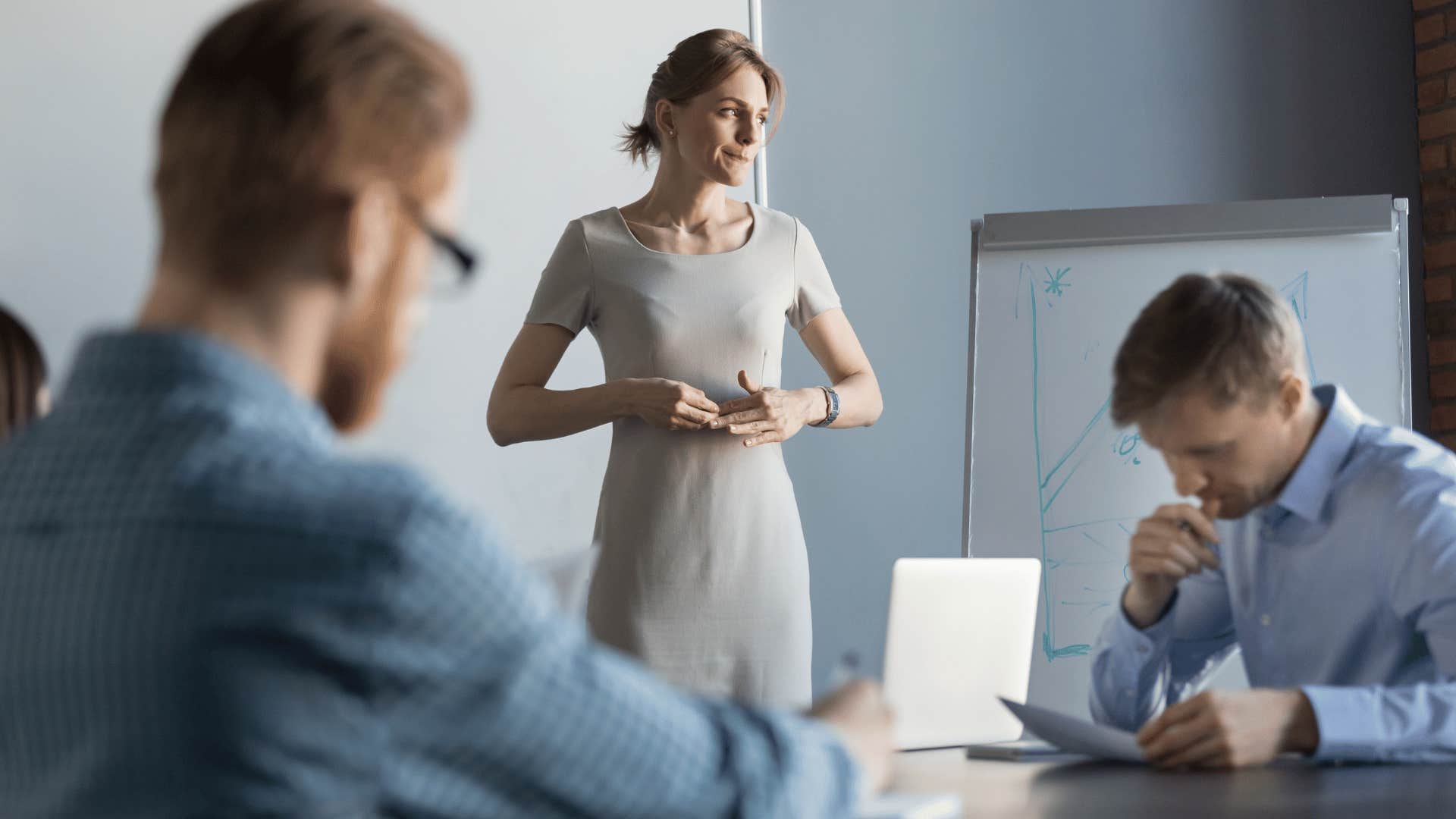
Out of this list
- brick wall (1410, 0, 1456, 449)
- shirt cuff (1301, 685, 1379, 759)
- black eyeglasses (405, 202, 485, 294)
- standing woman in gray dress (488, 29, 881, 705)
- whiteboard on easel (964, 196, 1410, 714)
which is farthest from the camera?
brick wall (1410, 0, 1456, 449)

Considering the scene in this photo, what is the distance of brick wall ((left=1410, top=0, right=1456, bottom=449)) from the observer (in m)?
3.57

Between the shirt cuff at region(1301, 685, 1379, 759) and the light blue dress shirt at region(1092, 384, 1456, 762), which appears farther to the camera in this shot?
the light blue dress shirt at region(1092, 384, 1456, 762)

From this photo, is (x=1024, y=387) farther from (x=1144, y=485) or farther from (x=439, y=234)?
(x=439, y=234)

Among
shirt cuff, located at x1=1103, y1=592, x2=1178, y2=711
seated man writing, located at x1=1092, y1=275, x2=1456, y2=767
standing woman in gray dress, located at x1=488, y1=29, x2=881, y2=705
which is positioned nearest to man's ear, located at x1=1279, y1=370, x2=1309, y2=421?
seated man writing, located at x1=1092, y1=275, x2=1456, y2=767

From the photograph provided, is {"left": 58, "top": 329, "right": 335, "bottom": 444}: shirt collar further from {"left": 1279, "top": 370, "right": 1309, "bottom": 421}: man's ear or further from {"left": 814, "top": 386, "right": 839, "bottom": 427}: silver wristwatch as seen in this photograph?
{"left": 814, "top": 386, "right": 839, "bottom": 427}: silver wristwatch

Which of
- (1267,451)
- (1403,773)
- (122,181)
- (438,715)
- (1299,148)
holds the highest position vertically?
(1299,148)

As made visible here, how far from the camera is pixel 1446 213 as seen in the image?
3611mm

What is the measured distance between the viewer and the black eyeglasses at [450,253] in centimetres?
66

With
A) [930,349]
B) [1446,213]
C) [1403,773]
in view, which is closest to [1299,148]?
[1446,213]

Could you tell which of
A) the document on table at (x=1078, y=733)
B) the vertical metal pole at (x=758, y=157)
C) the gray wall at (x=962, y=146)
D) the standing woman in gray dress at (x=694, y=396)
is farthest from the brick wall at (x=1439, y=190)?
the document on table at (x=1078, y=733)

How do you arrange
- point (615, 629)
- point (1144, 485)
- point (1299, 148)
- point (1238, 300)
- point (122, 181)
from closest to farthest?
1. point (1238, 300)
2. point (615, 629)
3. point (1144, 485)
4. point (122, 181)
5. point (1299, 148)

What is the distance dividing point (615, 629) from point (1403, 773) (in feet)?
3.89

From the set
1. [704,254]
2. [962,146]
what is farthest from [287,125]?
[962,146]

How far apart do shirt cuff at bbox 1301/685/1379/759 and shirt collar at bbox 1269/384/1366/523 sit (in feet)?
0.98
